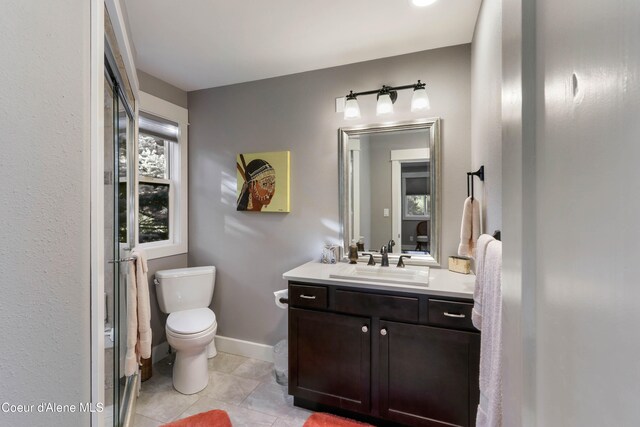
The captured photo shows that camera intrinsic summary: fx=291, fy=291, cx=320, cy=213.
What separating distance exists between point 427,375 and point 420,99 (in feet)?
5.71

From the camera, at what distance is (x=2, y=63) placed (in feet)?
1.77

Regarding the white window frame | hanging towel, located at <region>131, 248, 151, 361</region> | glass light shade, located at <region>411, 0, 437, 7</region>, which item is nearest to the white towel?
hanging towel, located at <region>131, 248, 151, 361</region>

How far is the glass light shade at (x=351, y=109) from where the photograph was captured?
2189 millimetres

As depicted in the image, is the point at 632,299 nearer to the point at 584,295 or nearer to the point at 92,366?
the point at 584,295

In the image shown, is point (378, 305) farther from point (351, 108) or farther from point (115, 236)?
point (115, 236)

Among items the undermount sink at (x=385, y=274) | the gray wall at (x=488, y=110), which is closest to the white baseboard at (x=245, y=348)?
the undermount sink at (x=385, y=274)

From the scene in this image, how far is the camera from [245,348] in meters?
2.67

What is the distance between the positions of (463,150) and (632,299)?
198cm

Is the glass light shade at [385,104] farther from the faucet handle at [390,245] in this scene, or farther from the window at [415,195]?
the faucet handle at [390,245]

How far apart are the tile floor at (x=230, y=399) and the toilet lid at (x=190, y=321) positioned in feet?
1.57

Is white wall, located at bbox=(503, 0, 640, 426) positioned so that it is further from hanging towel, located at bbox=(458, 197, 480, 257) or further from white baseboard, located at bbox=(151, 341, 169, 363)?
white baseboard, located at bbox=(151, 341, 169, 363)

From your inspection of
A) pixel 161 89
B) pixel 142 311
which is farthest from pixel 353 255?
pixel 161 89

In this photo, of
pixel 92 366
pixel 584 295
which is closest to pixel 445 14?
pixel 584 295

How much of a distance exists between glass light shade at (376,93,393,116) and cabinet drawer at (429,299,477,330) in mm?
1340
